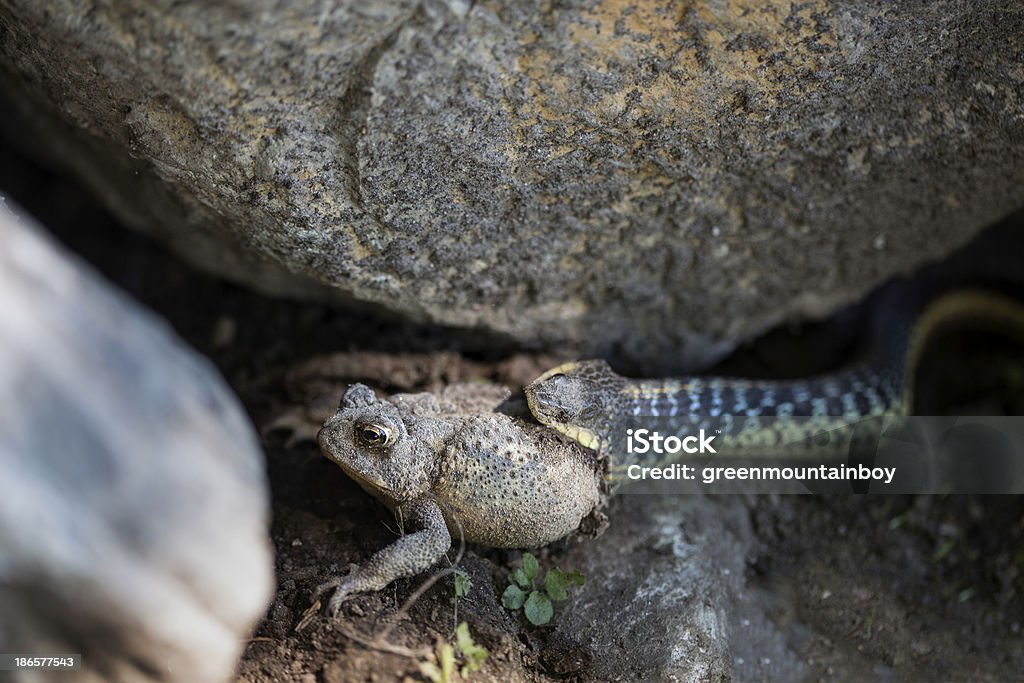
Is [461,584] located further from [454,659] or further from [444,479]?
[444,479]

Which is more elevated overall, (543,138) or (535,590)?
(543,138)

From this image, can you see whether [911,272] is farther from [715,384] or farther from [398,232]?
[398,232]

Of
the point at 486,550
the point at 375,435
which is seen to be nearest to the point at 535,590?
the point at 486,550

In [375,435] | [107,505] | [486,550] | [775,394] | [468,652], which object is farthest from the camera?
[775,394]

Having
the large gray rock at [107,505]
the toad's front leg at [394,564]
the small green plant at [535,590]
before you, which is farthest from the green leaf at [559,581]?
the large gray rock at [107,505]

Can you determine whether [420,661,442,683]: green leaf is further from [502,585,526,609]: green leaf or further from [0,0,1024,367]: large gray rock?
[0,0,1024,367]: large gray rock

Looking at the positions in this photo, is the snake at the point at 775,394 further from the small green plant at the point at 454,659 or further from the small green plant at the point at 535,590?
the small green plant at the point at 454,659
